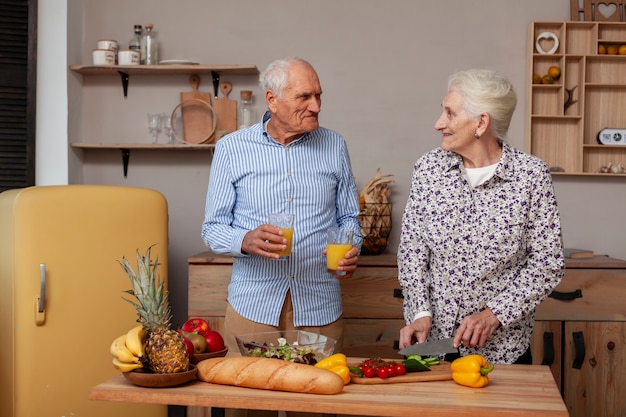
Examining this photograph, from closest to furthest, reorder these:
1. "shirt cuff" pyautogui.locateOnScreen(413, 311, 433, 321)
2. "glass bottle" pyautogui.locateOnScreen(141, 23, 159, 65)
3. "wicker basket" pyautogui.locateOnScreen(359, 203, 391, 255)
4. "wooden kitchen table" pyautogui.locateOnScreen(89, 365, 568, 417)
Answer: "wooden kitchen table" pyautogui.locateOnScreen(89, 365, 568, 417) → "shirt cuff" pyautogui.locateOnScreen(413, 311, 433, 321) → "wicker basket" pyautogui.locateOnScreen(359, 203, 391, 255) → "glass bottle" pyautogui.locateOnScreen(141, 23, 159, 65)

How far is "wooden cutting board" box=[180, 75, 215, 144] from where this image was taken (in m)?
4.18

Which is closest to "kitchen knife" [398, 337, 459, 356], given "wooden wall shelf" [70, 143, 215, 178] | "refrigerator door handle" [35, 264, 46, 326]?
"refrigerator door handle" [35, 264, 46, 326]

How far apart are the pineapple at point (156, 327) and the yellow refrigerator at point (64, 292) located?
1.29 metres

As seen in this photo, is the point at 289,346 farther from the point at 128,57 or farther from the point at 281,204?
the point at 128,57

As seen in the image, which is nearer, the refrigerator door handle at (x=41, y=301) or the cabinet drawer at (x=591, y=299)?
the refrigerator door handle at (x=41, y=301)

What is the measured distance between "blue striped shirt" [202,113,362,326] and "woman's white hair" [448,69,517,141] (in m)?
0.64

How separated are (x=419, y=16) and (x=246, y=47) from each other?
935 millimetres

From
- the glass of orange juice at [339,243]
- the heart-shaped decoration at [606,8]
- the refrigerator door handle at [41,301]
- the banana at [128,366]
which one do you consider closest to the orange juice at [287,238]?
the glass of orange juice at [339,243]

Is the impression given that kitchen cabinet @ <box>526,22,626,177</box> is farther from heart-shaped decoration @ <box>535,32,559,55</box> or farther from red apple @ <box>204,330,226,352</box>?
red apple @ <box>204,330,226,352</box>

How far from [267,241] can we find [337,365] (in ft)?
1.64

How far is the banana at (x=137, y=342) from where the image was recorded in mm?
1942

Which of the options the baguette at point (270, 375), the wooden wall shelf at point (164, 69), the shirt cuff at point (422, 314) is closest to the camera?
the baguette at point (270, 375)

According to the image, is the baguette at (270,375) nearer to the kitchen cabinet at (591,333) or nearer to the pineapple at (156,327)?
the pineapple at (156,327)

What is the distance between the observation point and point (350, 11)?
420 cm
